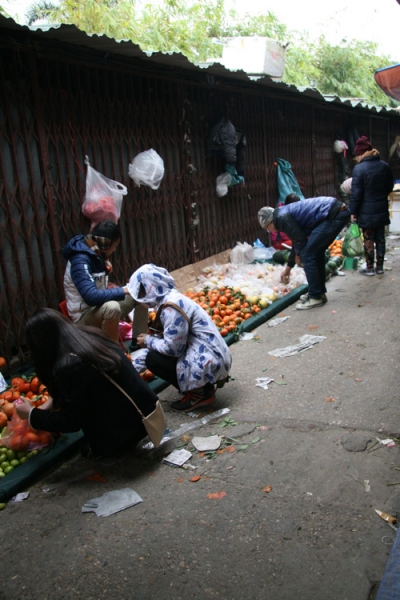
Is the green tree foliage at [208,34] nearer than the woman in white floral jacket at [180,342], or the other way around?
the woman in white floral jacket at [180,342]

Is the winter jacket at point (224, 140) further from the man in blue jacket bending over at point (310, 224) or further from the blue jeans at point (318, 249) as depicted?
the blue jeans at point (318, 249)

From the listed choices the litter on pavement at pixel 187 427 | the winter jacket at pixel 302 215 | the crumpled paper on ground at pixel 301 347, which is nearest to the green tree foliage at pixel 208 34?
the winter jacket at pixel 302 215

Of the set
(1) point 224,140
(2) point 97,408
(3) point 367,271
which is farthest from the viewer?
(3) point 367,271

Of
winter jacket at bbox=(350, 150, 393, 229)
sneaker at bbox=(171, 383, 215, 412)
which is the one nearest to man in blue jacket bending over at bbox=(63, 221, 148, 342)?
sneaker at bbox=(171, 383, 215, 412)

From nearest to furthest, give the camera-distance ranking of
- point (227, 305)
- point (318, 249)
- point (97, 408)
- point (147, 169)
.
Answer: point (97, 408) → point (147, 169) → point (227, 305) → point (318, 249)

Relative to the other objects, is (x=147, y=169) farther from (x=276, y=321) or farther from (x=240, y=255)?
(x=240, y=255)

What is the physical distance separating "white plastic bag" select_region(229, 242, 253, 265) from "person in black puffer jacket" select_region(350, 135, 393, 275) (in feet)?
6.66

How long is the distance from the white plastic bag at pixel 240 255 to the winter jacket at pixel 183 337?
5.40m

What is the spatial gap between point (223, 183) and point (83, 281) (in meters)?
4.77

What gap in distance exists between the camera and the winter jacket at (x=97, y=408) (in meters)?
3.43

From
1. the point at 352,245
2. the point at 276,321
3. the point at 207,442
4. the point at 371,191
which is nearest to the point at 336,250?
the point at 352,245

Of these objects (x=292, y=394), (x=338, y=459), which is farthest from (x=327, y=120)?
(x=338, y=459)

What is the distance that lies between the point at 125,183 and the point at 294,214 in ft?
7.56

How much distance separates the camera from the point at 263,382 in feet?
16.9
